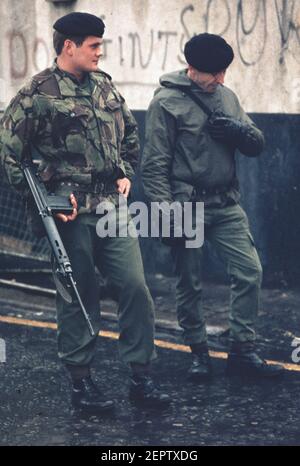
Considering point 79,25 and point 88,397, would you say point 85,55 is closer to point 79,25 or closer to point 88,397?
point 79,25

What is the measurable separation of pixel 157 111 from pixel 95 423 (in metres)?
1.87

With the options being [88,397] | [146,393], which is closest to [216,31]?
[146,393]

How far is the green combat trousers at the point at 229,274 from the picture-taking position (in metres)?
6.29

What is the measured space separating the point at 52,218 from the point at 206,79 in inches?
53.9

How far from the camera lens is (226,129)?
6.16 meters

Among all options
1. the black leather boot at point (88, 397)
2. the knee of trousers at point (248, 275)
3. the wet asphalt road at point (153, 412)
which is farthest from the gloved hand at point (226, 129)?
the black leather boot at point (88, 397)

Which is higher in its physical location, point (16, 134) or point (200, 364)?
point (16, 134)

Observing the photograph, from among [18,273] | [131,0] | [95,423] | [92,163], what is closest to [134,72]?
[131,0]

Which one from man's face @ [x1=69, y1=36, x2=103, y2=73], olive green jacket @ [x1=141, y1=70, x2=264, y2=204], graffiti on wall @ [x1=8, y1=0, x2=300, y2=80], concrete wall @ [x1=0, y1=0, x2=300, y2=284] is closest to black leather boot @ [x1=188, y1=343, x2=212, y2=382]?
olive green jacket @ [x1=141, y1=70, x2=264, y2=204]

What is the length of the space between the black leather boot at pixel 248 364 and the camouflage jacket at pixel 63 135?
139 cm

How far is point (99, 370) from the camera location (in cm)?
650

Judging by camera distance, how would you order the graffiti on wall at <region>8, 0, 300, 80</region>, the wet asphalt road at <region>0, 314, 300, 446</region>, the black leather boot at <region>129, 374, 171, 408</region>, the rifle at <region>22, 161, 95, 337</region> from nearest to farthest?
the wet asphalt road at <region>0, 314, 300, 446</region> < the rifle at <region>22, 161, 95, 337</region> < the black leather boot at <region>129, 374, 171, 408</region> < the graffiti on wall at <region>8, 0, 300, 80</region>

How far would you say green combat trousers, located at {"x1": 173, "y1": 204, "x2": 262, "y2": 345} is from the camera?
629 cm

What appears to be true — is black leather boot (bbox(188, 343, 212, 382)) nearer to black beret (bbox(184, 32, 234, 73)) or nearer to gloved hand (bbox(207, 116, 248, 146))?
gloved hand (bbox(207, 116, 248, 146))
